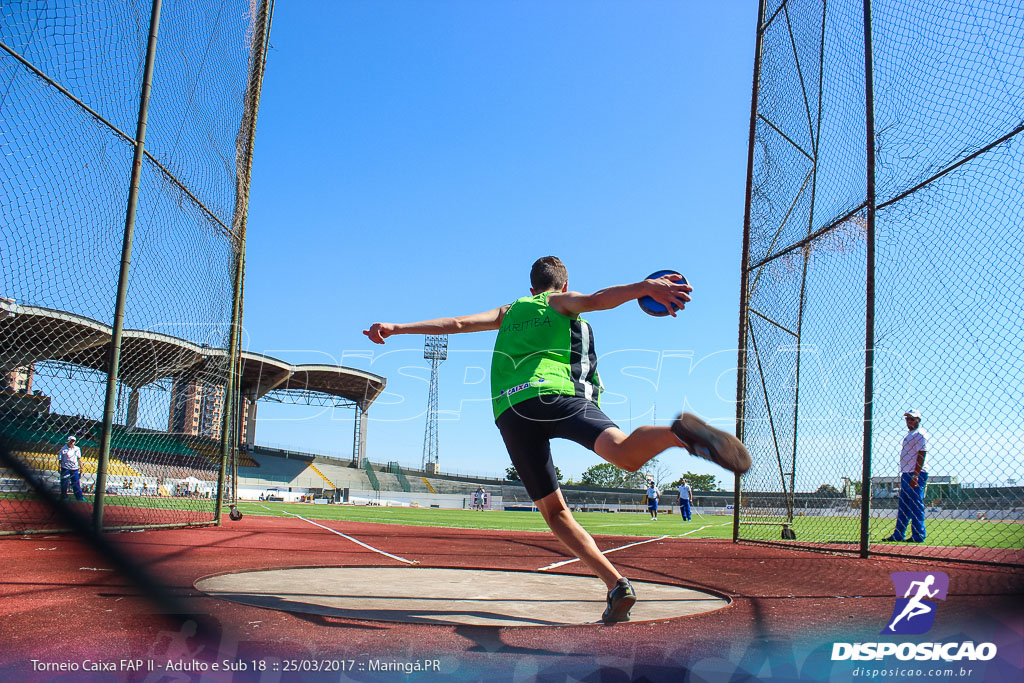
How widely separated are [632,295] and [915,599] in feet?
8.79

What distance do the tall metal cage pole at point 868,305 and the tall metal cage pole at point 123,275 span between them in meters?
6.67

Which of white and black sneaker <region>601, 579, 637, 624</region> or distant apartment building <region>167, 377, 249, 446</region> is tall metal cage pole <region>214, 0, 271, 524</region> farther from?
white and black sneaker <region>601, 579, 637, 624</region>

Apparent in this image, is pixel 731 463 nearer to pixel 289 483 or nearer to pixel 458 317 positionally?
pixel 458 317

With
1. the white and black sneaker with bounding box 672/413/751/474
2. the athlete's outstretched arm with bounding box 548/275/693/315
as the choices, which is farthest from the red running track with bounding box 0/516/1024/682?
the athlete's outstretched arm with bounding box 548/275/693/315

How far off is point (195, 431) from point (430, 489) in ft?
161

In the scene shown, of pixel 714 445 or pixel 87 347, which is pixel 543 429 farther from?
pixel 87 347

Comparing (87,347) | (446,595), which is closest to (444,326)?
(446,595)

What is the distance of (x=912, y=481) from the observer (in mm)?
6965

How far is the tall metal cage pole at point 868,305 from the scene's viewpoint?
232 inches

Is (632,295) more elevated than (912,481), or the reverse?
(632,295)

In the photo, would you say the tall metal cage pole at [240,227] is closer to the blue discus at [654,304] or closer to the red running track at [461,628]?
the red running track at [461,628]

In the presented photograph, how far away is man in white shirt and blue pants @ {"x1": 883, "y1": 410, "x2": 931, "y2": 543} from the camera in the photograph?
271 inches

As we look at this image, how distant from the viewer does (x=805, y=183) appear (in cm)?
843

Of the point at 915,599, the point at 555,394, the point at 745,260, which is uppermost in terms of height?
the point at 745,260
